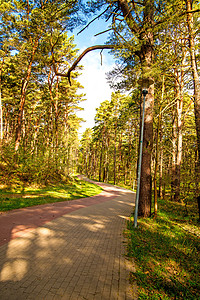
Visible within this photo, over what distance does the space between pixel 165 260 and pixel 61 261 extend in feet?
8.15

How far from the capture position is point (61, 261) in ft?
11.6

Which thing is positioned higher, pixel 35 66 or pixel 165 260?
pixel 35 66

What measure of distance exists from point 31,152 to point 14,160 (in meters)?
1.44

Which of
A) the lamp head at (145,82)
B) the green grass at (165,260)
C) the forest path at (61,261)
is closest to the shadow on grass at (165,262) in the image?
the green grass at (165,260)

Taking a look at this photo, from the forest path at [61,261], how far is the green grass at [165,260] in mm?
321

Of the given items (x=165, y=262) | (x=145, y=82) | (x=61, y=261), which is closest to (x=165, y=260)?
(x=165, y=262)

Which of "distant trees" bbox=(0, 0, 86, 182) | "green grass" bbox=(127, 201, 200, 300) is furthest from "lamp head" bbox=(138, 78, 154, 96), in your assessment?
"green grass" bbox=(127, 201, 200, 300)

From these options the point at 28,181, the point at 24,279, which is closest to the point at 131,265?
the point at 24,279

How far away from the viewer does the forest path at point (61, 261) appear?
2670mm

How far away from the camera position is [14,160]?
1224 cm

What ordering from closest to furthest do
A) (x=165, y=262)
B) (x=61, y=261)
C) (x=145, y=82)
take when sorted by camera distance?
(x=61, y=261) → (x=165, y=262) → (x=145, y=82)

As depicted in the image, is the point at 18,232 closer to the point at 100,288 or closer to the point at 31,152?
the point at 100,288

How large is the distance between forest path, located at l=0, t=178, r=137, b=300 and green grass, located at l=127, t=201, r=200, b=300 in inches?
12.6

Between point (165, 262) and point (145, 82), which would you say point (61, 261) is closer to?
point (165, 262)
